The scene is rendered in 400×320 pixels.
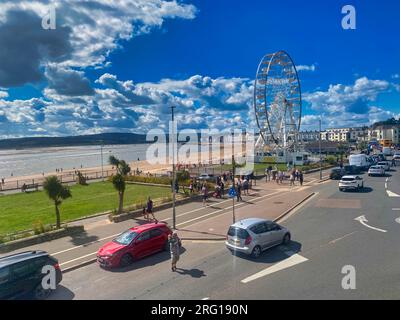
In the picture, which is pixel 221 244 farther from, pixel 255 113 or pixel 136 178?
pixel 255 113

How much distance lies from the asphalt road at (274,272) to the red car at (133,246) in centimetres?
34

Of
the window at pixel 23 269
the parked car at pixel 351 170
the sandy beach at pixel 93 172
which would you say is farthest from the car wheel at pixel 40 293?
the parked car at pixel 351 170

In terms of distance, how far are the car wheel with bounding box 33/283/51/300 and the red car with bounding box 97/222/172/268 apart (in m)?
2.51

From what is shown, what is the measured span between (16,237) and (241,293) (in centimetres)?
1197

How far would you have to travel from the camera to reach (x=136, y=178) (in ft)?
136

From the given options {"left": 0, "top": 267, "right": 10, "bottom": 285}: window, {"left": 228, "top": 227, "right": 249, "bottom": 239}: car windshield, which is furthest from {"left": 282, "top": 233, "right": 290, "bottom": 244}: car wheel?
{"left": 0, "top": 267, "right": 10, "bottom": 285}: window

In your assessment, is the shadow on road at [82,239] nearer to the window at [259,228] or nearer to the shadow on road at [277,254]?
the shadow on road at [277,254]

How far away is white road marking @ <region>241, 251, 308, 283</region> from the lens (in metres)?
11.1

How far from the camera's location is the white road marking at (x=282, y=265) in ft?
36.5

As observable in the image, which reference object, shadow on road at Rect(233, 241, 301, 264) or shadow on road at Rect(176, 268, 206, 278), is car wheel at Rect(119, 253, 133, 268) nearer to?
shadow on road at Rect(176, 268, 206, 278)

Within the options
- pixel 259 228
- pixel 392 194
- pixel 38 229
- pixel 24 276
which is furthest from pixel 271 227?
pixel 392 194

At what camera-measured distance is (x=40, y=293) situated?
34.2 feet
